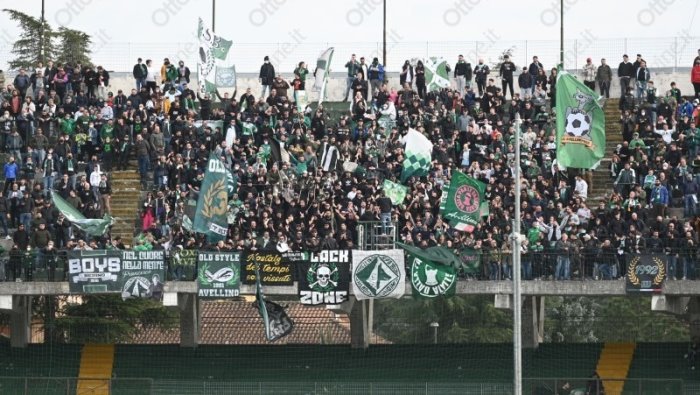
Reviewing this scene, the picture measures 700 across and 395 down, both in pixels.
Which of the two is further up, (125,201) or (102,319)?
(125,201)

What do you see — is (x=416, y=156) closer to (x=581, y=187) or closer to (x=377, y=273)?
(x=581, y=187)

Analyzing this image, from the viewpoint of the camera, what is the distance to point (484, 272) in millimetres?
46344

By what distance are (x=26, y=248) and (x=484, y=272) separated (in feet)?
42.7

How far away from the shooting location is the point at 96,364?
51.3 m

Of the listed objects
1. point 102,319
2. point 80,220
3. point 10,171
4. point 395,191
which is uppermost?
point 10,171

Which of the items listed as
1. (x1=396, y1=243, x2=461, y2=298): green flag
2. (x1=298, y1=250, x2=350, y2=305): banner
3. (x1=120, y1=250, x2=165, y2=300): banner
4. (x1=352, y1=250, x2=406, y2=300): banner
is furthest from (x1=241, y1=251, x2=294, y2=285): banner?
(x1=396, y1=243, x2=461, y2=298): green flag

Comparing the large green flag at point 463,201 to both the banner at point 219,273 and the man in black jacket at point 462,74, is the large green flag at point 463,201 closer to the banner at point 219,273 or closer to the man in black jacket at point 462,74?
the banner at point 219,273

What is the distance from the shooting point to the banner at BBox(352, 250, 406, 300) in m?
45.8

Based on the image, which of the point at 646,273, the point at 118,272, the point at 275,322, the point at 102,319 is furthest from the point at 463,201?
the point at 102,319

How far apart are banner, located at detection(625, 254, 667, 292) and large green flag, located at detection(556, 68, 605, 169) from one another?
408 cm

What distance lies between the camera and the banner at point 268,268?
153 ft

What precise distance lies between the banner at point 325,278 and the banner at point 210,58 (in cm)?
1214

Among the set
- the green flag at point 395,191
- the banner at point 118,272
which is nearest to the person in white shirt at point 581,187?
the green flag at point 395,191

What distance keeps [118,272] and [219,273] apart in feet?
9.18
